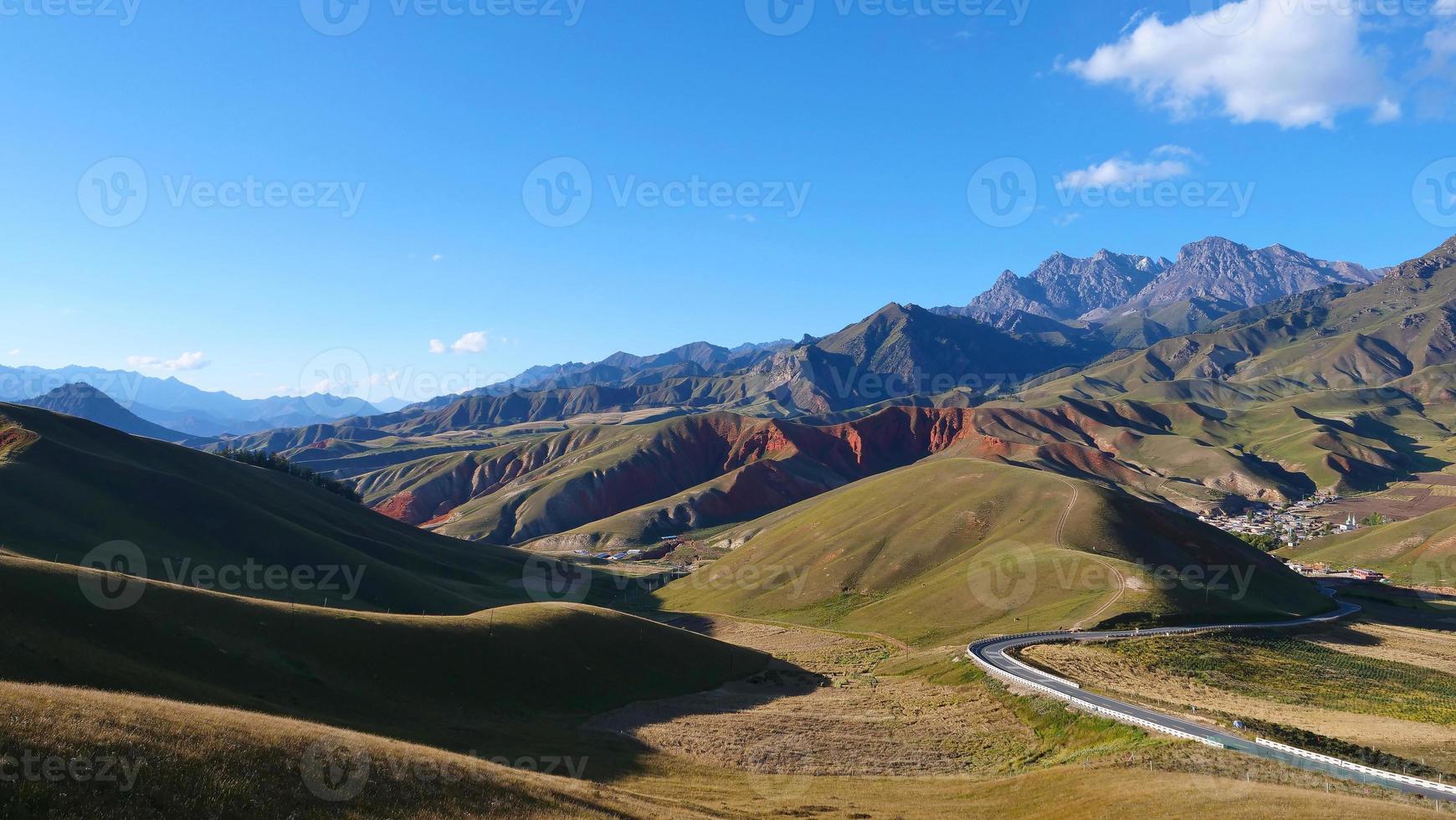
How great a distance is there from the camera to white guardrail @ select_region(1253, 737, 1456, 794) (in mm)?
35375

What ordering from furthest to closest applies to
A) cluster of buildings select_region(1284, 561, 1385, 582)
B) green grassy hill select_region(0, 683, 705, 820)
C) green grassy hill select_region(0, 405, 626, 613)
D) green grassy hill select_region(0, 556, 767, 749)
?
cluster of buildings select_region(1284, 561, 1385, 582), green grassy hill select_region(0, 405, 626, 613), green grassy hill select_region(0, 556, 767, 749), green grassy hill select_region(0, 683, 705, 820)

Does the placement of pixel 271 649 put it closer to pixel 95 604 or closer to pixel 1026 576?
pixel 95 604

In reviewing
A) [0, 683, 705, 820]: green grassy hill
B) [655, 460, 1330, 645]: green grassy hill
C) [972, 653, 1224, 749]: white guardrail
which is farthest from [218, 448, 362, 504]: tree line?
[0, 683, 705, 820]: green grassy hill

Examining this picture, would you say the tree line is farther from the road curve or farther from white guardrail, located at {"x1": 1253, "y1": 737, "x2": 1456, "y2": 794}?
white guardrail, located at {"x1": 1253, "y1": 737, "x2": 1456, "y2": 794}

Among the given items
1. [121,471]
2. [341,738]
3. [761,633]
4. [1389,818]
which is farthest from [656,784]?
[121,471]

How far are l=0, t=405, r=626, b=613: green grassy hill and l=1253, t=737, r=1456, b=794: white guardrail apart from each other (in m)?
92.4

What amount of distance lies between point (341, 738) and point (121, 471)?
100585 mm

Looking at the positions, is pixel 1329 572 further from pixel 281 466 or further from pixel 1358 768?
pixel 281 466

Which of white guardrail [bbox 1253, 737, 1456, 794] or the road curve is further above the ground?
white guardrail [bbox 1253, 737, 1456, 794]

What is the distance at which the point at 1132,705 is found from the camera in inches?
2142

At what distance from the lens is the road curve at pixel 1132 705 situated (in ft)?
125

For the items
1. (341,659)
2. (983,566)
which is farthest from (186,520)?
(983,566)

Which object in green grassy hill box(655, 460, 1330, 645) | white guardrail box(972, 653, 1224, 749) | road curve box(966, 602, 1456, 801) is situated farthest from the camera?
green grassy hill box(655, 460, 1330, 645)

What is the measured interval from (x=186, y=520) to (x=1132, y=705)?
114690 millimetres
